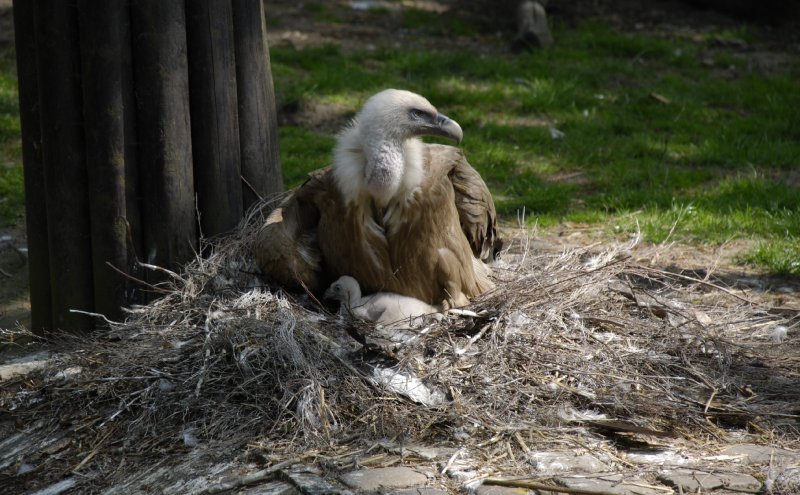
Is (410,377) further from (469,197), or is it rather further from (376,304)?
(469,197)

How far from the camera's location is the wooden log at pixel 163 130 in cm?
499

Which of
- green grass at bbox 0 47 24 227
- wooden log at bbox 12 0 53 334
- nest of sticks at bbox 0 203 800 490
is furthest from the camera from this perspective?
green grass at bbox 0 47 24 227

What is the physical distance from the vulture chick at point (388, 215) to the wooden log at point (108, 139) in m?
0.74

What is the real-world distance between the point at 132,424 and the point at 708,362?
2.70 meters

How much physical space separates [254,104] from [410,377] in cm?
190

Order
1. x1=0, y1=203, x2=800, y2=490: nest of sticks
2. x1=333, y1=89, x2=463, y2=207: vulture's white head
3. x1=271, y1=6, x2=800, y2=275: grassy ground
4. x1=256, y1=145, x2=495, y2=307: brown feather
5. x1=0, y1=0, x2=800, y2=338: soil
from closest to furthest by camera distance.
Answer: x1=0, y1=203, x2=800, y2=490: nest of sticks
x1=333, y1=89, x2=463, y2=207: vulture's white head
x1=256, y1=145, x2=495, y2=307: brown feather
x1=271, y1=6, x2=800, y2=275: grassy ground
x1=0, y1=0, x2=800, y2=338: soil

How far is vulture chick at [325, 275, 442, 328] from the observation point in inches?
202

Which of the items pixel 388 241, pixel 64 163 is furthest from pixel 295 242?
pixel 64 163

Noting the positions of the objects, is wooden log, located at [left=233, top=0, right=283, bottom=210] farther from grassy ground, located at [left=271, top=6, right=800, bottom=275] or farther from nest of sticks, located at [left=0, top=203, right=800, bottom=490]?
grassy ground, located at [left=271, top=6, right=800, bottom=275]

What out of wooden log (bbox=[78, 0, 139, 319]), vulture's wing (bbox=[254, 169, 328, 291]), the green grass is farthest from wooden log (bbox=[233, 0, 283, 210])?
the green grass

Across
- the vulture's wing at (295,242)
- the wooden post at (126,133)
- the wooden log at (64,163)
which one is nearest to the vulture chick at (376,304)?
the vulture's wing at (295,242)

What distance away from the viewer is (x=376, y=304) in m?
5.19

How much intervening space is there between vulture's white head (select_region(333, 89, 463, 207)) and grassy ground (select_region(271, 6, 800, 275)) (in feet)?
8.20

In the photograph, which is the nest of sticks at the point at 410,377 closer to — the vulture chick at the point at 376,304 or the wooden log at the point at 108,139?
the vulture chick at the point at 376,304
